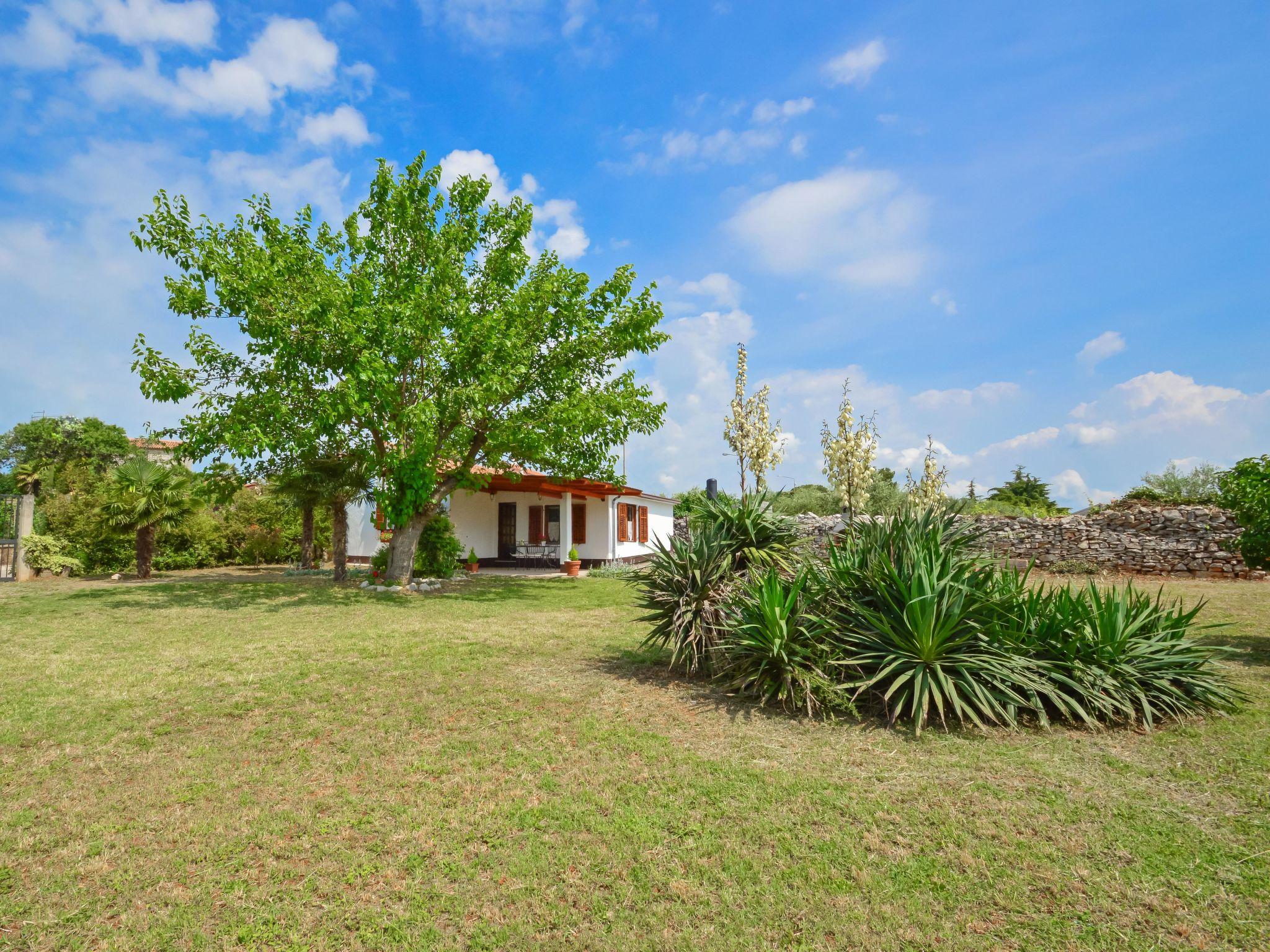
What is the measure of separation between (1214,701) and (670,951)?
5687 mm

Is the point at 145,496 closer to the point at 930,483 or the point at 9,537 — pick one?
the point at 9,537

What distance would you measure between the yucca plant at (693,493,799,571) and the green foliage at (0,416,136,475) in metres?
31.6

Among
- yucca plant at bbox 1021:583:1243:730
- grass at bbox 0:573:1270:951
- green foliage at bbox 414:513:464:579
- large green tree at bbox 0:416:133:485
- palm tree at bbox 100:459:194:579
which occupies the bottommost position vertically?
grass at bbox 0:573:1270:951

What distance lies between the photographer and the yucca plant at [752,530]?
7371 millimetres

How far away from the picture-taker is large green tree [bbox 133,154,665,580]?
13.1m

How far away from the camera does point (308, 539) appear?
19.6 metres

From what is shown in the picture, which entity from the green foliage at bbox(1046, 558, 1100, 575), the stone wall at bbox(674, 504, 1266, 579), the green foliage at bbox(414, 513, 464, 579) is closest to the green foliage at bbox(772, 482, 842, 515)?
the stone wall at bbox(674, 504, 1266, 579)

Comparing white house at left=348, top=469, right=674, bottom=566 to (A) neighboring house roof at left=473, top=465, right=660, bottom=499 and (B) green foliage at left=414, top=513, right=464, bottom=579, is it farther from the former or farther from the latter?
(B) green foliage at left=414, top=513, right=464, bottom=579

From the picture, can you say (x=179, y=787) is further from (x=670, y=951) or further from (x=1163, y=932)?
(x=1163, y=932)

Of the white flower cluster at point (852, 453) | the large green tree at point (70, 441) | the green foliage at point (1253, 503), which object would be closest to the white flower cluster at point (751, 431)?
the white flower cluster at point (852, 453)

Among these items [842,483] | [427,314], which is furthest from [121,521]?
[842,483]

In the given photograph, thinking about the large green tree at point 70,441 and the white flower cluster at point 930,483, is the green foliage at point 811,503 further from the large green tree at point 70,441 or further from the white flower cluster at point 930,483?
the large green tree at point 70,441

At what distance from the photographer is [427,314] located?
1369 cm

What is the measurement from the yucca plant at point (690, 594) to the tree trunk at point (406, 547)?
31.1 feet
